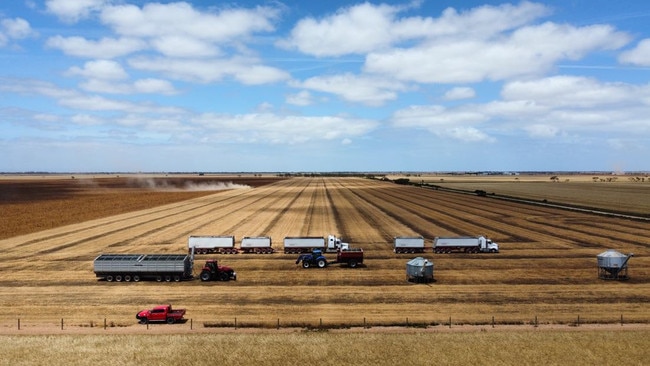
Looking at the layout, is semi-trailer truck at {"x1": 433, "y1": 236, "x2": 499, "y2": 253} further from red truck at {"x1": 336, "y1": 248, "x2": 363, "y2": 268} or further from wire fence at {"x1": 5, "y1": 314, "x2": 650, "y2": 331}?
wire fence at {"x1": 5, "y1": 314, "x2": 650, "y2": 331}

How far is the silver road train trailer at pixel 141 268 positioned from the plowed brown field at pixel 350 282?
1062mm

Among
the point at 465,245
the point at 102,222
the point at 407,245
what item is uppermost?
the point at 102,222

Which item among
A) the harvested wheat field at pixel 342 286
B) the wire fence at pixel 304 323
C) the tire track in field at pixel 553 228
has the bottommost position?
the wire fence at pixel 304 323

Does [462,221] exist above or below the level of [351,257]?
above

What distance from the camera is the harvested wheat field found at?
35.9 meters

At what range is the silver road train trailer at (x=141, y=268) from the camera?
155 feet

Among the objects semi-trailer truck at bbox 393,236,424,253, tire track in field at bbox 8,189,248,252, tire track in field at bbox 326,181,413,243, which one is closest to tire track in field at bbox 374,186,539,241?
tire track in field at bbox 326,181,413,243

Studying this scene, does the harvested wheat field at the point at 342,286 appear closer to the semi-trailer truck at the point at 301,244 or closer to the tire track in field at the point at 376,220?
the tire track in field at the point at 376,220

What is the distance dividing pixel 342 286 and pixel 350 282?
Result: 5.34 feet

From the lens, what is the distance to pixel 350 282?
46.8 metres

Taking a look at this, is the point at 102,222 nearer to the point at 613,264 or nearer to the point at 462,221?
the point at 462,221

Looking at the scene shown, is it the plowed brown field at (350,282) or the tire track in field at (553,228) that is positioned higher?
the tire track in field at (553,228)

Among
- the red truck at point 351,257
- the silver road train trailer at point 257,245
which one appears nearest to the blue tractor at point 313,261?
the red truck at point 351,257

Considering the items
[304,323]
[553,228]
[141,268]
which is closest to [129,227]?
[141,268]
